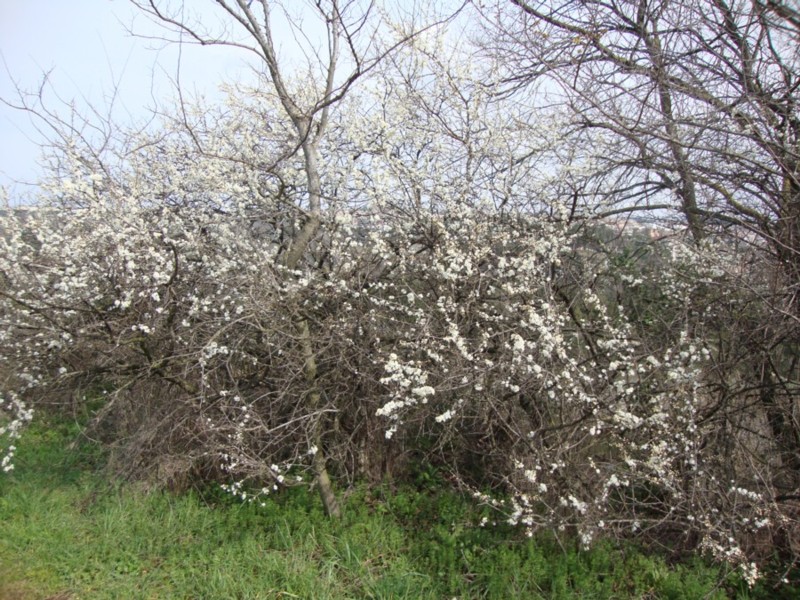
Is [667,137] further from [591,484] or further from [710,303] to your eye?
[591,484]

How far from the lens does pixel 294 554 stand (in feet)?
14.1

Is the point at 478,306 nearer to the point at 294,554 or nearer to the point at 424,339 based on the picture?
the point at 424,339

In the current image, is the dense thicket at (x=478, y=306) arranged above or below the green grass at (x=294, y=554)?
above

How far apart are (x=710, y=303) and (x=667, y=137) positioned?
129 centimetres

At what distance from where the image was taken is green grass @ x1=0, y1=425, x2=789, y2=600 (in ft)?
13.0

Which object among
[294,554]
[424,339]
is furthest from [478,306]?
[294,554]

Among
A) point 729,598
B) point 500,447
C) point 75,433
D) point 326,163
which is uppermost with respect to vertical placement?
point 326,163

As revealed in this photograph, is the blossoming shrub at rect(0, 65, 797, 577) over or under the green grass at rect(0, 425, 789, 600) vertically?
over

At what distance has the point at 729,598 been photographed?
388 centimetres

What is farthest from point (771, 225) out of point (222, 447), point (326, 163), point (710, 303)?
point (222, 447)

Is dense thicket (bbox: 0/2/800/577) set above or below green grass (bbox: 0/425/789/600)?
above

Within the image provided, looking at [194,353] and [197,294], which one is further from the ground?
[197,294]

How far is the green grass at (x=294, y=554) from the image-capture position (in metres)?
3.96

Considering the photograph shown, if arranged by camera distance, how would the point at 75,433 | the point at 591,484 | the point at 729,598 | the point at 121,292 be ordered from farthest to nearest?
the point at 75,433
the point at 121,292
the point at 591,484
the point at 729,598
